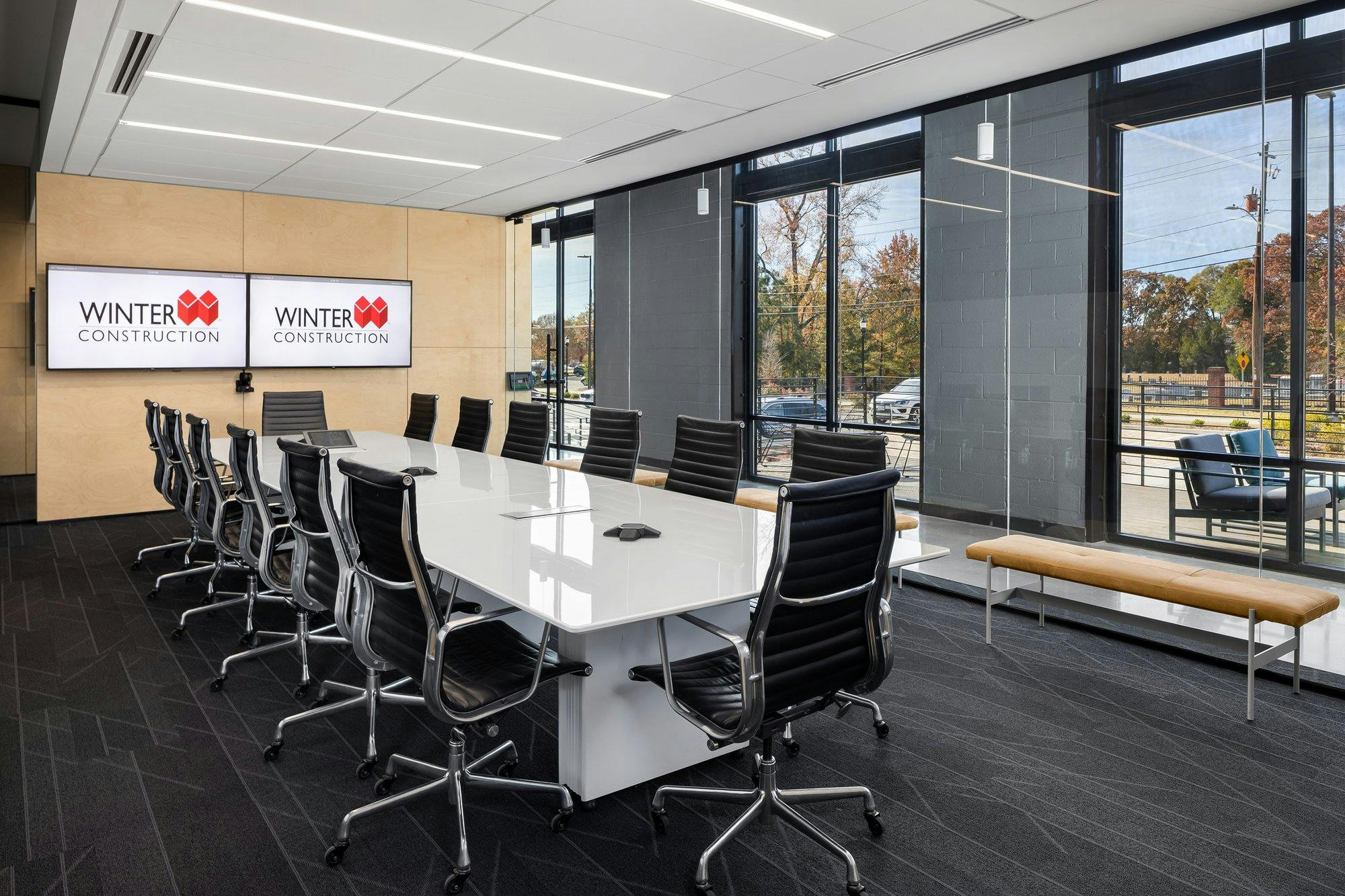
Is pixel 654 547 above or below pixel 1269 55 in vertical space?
below

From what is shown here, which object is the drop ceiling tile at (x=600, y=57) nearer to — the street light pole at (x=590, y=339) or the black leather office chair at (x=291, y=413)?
the street light pole at (x=590, y=339)

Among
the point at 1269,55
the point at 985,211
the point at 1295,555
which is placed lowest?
the point at 1295,555

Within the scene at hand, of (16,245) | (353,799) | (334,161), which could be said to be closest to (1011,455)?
(353,799)

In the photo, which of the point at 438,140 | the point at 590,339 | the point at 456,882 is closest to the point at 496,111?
the point at 438,140

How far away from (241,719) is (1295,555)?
449cm

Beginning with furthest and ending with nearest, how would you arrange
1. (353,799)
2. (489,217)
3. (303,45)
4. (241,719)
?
(489,217) < (303,45) < (241,719) < (353,799)

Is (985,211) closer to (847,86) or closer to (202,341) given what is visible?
(847,86)

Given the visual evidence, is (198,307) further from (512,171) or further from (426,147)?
(512,171)

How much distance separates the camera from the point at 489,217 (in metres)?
9.77

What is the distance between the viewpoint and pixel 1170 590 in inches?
149

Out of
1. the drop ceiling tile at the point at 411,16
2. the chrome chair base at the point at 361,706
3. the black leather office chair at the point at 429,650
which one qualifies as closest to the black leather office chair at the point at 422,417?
the drop ceiling tile at the point at 411,16

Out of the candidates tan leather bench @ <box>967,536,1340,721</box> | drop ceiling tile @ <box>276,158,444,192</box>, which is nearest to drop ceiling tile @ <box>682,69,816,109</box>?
tan leather bench @ <box>967,536,1340,721</box>

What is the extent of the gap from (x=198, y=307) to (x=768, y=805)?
Answer: 7.31 meters

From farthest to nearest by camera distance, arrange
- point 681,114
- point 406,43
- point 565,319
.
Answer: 1. point 565,319
2. point 681,114
3. point 406,43
